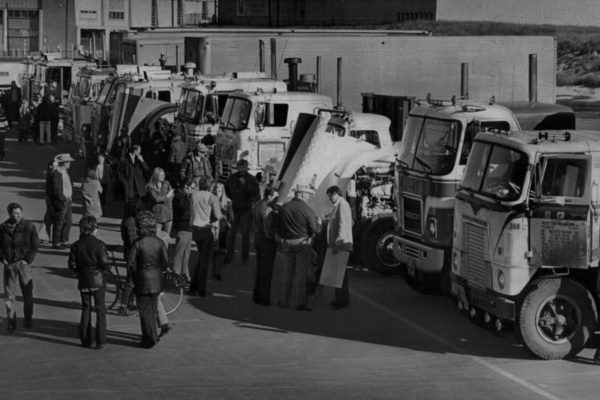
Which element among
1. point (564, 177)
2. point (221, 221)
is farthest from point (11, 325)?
point (564, 177)

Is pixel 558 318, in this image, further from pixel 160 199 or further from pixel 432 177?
pixel 160 199

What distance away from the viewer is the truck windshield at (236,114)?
2567cm

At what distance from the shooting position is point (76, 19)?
310 ft

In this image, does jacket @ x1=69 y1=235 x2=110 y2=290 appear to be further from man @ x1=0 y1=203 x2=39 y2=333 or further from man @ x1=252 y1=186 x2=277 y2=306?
man @ x1=252 y1=186 x2=277 y2=306

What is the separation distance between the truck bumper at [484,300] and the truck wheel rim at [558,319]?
13.3 inches

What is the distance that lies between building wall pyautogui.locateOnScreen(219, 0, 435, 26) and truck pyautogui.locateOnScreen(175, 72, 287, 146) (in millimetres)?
36692

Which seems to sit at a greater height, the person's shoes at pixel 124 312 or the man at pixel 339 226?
the man at pixel 339 226

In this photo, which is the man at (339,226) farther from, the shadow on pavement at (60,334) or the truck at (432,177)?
the shadow on pavement at (60,334)

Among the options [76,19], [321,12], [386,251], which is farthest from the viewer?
[76,19]

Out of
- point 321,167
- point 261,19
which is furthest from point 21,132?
point 261,19

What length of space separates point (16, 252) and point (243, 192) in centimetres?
526

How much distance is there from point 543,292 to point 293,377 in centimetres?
295

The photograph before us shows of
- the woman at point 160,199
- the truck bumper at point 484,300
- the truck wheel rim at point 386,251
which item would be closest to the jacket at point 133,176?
the woman at point 160,199

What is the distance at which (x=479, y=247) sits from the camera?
15.2 metres
